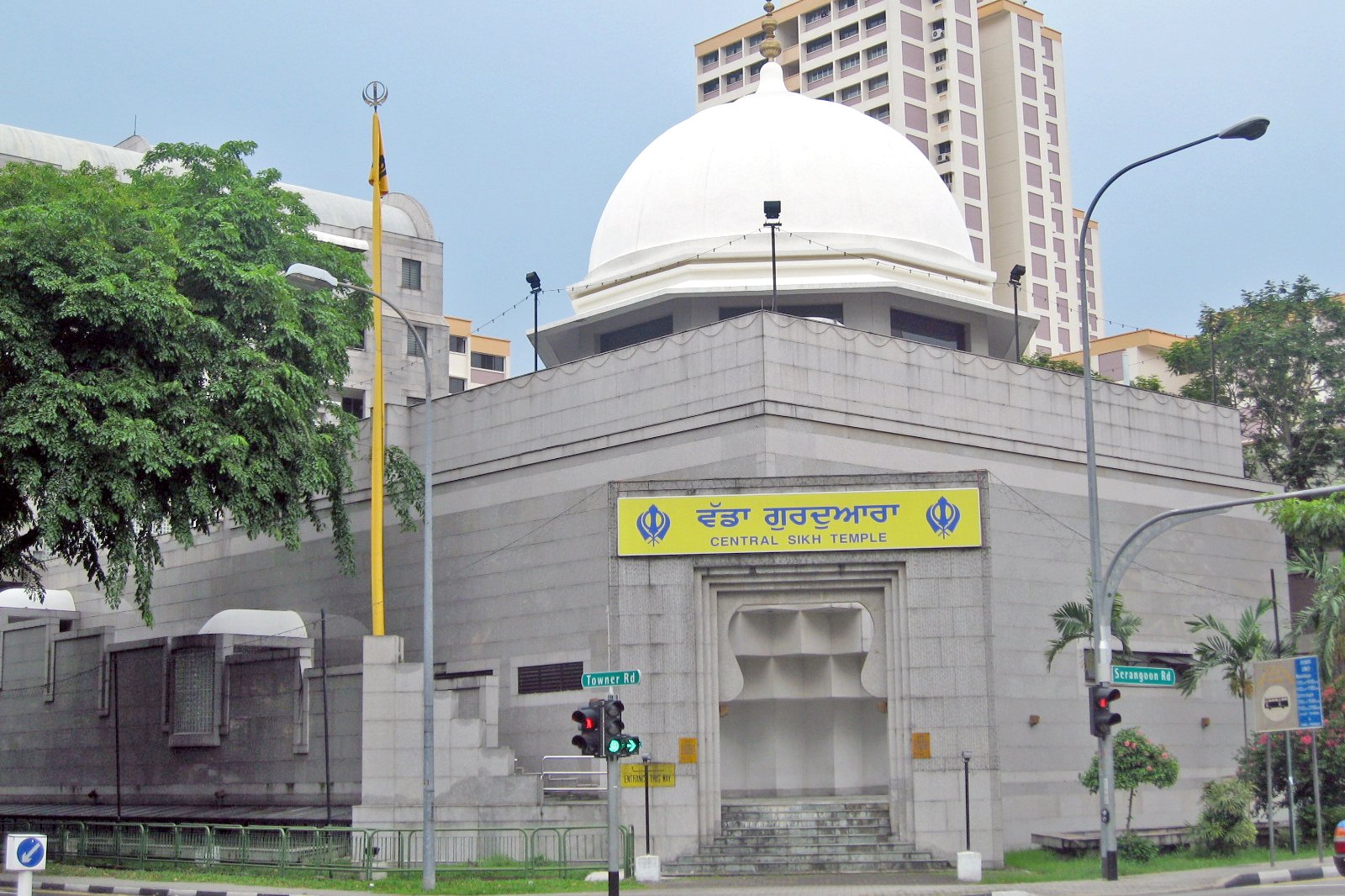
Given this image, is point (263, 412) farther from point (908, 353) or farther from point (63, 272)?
point (908, 353)

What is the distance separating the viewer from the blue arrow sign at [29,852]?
1596cm

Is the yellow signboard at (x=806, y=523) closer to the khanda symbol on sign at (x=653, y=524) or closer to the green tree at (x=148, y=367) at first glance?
the khanda symbol on sign at (x=653, y=524)

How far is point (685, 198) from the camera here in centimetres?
4372

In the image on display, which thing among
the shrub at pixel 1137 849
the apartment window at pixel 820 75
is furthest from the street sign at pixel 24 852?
the apartment window at pixel 820 75

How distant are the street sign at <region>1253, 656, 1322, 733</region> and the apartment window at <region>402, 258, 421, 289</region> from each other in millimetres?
46022

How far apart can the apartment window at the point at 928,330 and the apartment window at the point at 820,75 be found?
64.5 metres

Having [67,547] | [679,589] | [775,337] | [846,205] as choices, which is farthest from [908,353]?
[67,547]

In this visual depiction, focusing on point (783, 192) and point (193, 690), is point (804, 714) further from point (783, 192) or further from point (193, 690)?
point (783, 192)

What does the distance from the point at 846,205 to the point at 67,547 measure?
21.3m

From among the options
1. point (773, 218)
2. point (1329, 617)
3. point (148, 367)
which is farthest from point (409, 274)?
point (1329, 617)

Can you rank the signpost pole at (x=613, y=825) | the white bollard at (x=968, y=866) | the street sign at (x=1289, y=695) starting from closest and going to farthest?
the signpost pole at (x=613, y=825)
the white bollard at (x=968, y=866)
the street sign at (x=1289, y=695)

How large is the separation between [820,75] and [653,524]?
80.9 meters

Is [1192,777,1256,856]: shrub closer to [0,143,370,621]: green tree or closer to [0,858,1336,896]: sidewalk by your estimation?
[0,858,1336,896]: sidewalk

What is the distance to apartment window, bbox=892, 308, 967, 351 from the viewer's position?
42375mm
